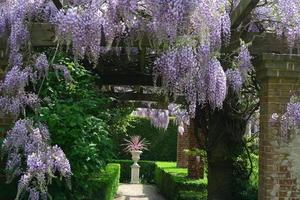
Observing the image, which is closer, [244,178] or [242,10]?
[242,10]

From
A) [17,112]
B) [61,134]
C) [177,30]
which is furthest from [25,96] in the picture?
[177,30]

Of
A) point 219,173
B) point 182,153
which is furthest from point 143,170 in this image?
point 219,173

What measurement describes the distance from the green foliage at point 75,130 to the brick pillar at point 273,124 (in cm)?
146

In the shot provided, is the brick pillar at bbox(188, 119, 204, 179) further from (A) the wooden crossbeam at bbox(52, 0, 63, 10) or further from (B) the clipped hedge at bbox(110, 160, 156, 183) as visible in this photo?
(B) the clipped hedge at bbox(110, 160, 156, 183)

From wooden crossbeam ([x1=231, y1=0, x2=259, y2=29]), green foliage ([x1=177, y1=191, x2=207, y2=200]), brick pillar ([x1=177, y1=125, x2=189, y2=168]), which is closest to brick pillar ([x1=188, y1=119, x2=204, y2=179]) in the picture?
green foliage ([x1=177, y1=191, x2=207, y2=200])

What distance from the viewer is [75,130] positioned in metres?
3.95

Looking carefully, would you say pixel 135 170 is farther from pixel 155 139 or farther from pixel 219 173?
pixel 219 173

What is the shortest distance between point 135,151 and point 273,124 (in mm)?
10210

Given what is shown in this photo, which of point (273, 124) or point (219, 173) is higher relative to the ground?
point (273, 124)

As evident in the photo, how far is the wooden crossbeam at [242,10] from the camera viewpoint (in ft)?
12.1

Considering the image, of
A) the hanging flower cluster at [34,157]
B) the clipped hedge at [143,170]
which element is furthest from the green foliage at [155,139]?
the hanging flower cluster at [34,157]

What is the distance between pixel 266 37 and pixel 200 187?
444 centimetres

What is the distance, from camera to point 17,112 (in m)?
3.87

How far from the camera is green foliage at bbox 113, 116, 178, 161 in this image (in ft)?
52.2
